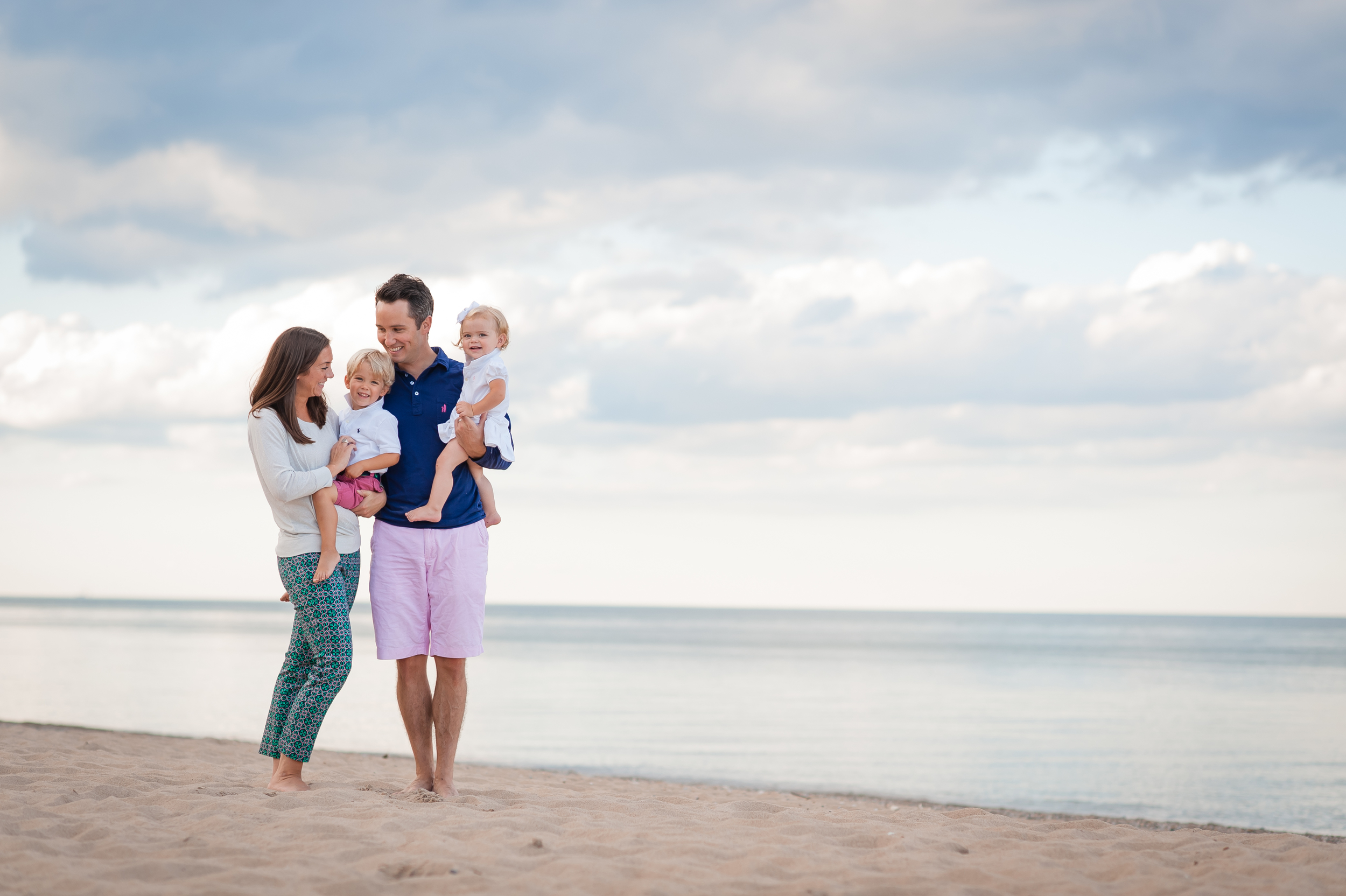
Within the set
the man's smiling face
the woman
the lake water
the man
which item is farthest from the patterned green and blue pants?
the lake water

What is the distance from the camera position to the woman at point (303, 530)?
458 centimetres

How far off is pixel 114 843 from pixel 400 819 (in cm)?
103

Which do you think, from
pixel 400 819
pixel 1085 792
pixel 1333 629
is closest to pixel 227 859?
pixel 400 819

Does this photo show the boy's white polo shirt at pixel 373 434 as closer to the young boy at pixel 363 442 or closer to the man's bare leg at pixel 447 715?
the young boy at pixel 363 442

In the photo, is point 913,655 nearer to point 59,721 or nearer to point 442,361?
point 59,721

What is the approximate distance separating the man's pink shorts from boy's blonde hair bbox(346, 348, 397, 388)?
2.29ft

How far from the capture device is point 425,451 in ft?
15.5

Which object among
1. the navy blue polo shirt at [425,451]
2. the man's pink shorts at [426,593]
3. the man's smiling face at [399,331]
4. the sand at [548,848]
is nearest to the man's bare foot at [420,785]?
the sand at [548,848]

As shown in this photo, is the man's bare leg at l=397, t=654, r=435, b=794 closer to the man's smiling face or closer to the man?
the man

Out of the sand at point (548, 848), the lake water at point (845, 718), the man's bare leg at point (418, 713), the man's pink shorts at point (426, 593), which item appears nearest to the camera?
the sand at point (548, 848)

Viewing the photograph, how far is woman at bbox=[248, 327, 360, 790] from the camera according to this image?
4578 millimetres

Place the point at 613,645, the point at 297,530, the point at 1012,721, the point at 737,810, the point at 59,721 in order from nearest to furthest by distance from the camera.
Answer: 1. the point at 297,530
2. the point at 737,810
3. the point at 59,721
4. the point at 1012,721
5. the point at 613,645

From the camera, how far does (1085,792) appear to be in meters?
11.4

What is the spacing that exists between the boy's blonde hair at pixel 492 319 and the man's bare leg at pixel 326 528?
927 millimetres
